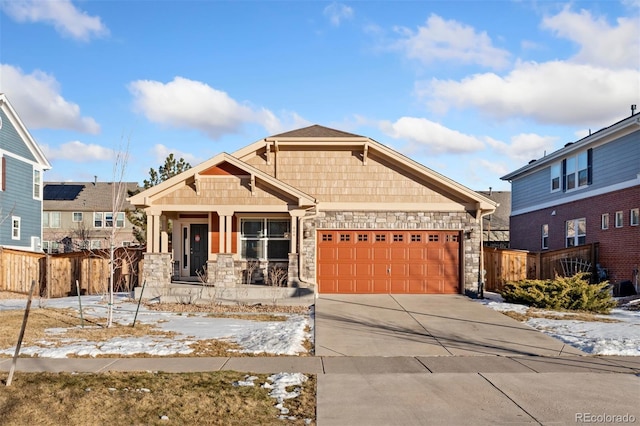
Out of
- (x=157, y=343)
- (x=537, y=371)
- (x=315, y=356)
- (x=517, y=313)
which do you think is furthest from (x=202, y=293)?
(x=537, y=371)

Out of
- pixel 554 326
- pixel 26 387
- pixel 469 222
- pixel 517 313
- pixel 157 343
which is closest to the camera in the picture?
pixel 26 387

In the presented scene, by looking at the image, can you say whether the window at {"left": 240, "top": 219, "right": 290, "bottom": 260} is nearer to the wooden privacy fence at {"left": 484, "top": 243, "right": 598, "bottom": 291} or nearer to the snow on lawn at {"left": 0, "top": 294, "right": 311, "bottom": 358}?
the snow on lawn at {"left": 0, "top": 294, "right": 311, "bottom": 358}

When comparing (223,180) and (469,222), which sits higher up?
(223,180)

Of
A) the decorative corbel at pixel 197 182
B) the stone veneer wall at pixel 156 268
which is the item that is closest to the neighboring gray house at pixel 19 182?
the stone veneer wall at pixel 156 268

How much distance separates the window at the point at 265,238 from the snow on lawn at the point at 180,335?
4587 mm

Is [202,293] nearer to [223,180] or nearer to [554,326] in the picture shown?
[223,180]

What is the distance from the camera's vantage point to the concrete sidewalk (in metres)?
6.62

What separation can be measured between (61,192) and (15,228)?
2024cm

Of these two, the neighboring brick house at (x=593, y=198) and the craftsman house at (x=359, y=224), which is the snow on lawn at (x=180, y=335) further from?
the neighboring brick house at (x=593, y=198)

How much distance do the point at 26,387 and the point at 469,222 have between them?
15.3 m

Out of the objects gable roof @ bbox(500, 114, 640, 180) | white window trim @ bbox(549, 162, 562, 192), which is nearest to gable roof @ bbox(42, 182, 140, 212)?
gable roof @ bbox(500, 114, 640, 180)

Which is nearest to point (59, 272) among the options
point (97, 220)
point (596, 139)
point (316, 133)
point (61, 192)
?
point (316, 133)

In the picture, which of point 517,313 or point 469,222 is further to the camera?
point 469,222

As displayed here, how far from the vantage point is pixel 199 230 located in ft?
68.1
